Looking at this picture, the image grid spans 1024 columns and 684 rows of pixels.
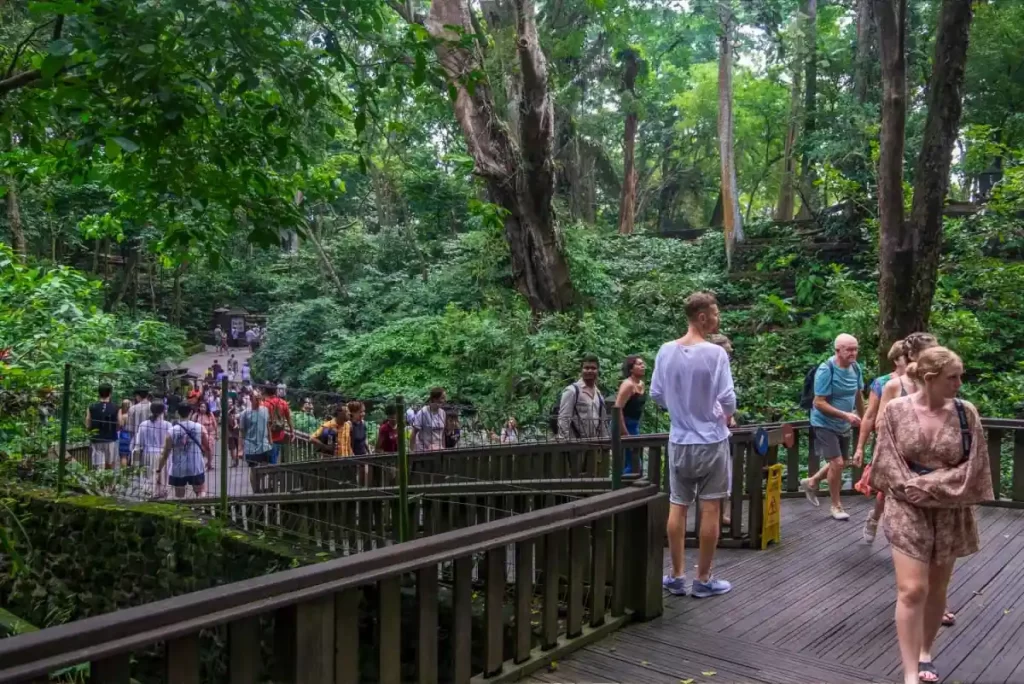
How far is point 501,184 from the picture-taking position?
14.9m

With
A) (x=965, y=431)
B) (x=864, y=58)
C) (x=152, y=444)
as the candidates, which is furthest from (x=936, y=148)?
(x=864, y=58)

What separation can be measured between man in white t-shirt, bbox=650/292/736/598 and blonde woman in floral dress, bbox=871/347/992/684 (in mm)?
1167

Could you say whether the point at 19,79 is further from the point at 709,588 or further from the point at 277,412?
the point at 277,412

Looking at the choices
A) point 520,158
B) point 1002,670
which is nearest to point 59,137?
point 1002,670

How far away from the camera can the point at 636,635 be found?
4219 millimetres

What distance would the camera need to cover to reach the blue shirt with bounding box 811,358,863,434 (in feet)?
21.3

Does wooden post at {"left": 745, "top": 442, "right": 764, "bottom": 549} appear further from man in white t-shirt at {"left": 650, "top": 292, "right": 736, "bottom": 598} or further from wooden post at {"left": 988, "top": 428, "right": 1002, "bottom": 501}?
wooden post at {"left": 988, "top": 428, "right": 1002, "bottom": 501}

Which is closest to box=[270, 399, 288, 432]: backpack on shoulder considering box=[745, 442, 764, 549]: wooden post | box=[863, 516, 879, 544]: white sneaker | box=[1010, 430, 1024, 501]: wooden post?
box=[745, 442, 764, 549]: wooden post

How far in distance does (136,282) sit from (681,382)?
3363 centimetres

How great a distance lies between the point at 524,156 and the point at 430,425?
6.99m

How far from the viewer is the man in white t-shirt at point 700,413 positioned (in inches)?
183

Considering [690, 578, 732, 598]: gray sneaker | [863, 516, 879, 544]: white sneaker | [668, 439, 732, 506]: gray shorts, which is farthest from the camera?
[863, 516, 879, 544]: white sneaker

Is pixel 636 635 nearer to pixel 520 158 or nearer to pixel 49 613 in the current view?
pixel 49 613

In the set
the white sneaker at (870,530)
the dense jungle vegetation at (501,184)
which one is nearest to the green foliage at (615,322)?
the dense jungle vegetation at (501,184)
